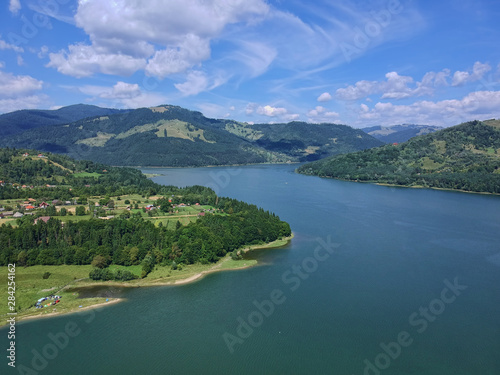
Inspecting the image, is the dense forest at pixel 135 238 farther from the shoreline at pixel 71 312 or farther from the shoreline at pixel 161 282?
the shoreline at pixel 71 312

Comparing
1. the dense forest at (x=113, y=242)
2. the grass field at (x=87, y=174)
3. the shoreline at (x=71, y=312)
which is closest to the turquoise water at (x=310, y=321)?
the shoreline at (x=71, y=312)

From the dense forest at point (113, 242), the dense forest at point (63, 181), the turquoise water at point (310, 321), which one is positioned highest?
the dense forest at point (63, 181)

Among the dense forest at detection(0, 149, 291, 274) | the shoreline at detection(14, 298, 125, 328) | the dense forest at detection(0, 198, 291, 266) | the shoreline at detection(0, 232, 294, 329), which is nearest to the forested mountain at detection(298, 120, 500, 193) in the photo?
the dense forest at detection(0, 149, 291, 274)

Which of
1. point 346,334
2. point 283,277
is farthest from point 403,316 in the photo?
point 283,277

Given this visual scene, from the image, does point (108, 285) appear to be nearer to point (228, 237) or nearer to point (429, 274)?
point (228, 237)

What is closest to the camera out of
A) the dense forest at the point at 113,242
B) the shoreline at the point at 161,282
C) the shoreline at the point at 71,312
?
the shoreline at the point at 71,312

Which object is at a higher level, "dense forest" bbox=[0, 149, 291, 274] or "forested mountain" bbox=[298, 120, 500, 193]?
"forested mountain" bbox=[298, 120, 500, 193]

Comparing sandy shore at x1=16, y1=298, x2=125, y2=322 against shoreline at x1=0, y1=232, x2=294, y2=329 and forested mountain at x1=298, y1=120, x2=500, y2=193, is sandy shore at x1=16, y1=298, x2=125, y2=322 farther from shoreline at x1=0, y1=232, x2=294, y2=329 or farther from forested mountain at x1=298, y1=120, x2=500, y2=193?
forested mountain at x1=298, y1=120, x2=500, y2=193
